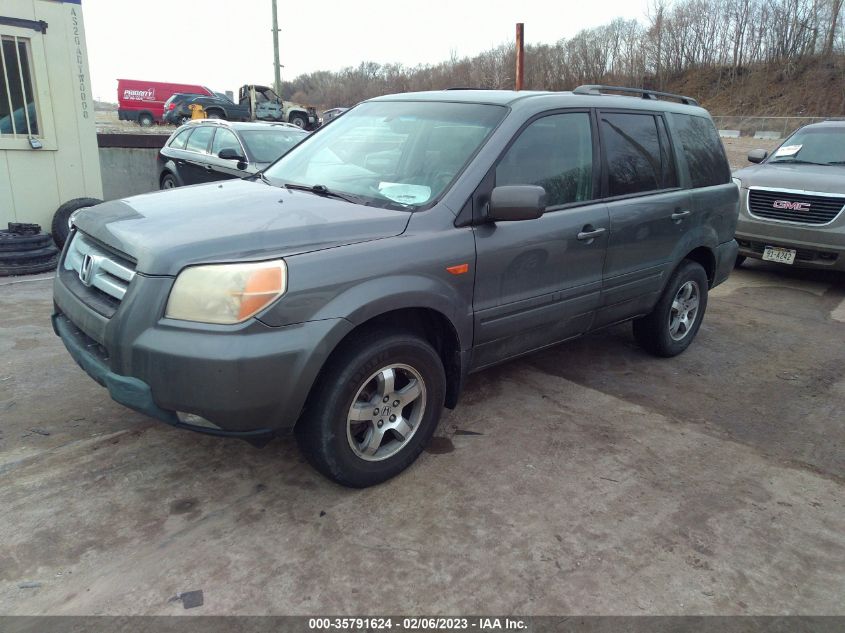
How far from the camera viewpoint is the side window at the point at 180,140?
380 inches

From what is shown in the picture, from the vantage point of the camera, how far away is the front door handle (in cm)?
367

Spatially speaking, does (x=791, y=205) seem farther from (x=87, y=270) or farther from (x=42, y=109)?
(x=42, y=109)

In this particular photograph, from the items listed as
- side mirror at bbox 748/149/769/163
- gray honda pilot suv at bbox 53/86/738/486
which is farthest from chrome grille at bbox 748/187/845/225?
gray honda pilot suv at bbox 53/86/738/486

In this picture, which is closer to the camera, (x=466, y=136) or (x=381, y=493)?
(x=381, y=493)

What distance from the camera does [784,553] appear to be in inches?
105

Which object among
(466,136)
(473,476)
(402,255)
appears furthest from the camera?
(466,136)

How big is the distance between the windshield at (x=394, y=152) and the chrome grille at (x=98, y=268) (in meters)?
1.12

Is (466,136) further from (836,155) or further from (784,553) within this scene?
(836,155)

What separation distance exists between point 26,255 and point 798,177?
872 centimetres

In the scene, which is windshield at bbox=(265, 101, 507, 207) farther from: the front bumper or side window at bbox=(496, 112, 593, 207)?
the front bumper

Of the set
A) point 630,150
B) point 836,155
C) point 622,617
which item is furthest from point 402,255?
point 836,155

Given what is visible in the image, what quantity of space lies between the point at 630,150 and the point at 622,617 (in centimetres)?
296

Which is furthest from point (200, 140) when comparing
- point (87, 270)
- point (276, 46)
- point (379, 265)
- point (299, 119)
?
point (299, 119)

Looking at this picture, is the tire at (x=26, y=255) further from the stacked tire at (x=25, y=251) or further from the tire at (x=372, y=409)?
the tire at (x=372, y=409)
